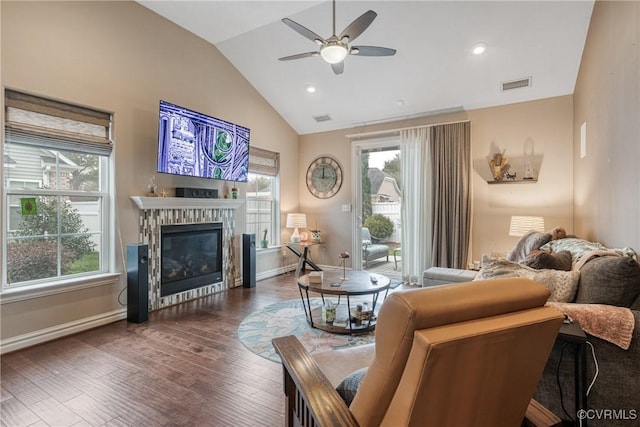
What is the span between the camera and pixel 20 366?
7.99ft

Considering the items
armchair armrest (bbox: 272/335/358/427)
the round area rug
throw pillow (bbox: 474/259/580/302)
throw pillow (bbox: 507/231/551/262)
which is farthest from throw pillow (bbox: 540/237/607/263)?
armchair armrest (bbox: 272/335/358/427)

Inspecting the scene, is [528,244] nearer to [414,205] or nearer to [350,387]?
[414,205]

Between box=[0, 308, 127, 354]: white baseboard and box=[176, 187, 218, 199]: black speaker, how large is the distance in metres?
1.46

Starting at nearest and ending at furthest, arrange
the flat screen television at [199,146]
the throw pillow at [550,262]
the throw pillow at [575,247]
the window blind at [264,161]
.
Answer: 1. the throw pillow at [550,262]
2. the throw pillow at [575,247]
3. the flat screen television at [199,146]
4. the window blind at [264,161]

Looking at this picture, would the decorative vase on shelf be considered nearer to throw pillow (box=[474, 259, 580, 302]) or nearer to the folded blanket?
throw pillow (box=[474, 259, 580, 302])

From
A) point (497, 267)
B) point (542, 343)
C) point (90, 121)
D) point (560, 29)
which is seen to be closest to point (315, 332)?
point (497, 267)

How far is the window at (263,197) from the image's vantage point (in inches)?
209

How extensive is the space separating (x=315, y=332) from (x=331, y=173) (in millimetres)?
3480

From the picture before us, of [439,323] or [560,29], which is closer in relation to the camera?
[439,323]

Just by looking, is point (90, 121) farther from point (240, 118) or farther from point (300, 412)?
point (300, 412)

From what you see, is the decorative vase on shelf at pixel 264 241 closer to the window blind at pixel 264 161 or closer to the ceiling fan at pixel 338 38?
the window blind at pixel 264 161

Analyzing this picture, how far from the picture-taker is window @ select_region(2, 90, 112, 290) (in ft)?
8.98

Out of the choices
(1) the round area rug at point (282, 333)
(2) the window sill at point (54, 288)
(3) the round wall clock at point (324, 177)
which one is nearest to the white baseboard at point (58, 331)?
(2) the window sill at point (54, 288)

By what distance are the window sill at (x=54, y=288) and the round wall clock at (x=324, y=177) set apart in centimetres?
364
